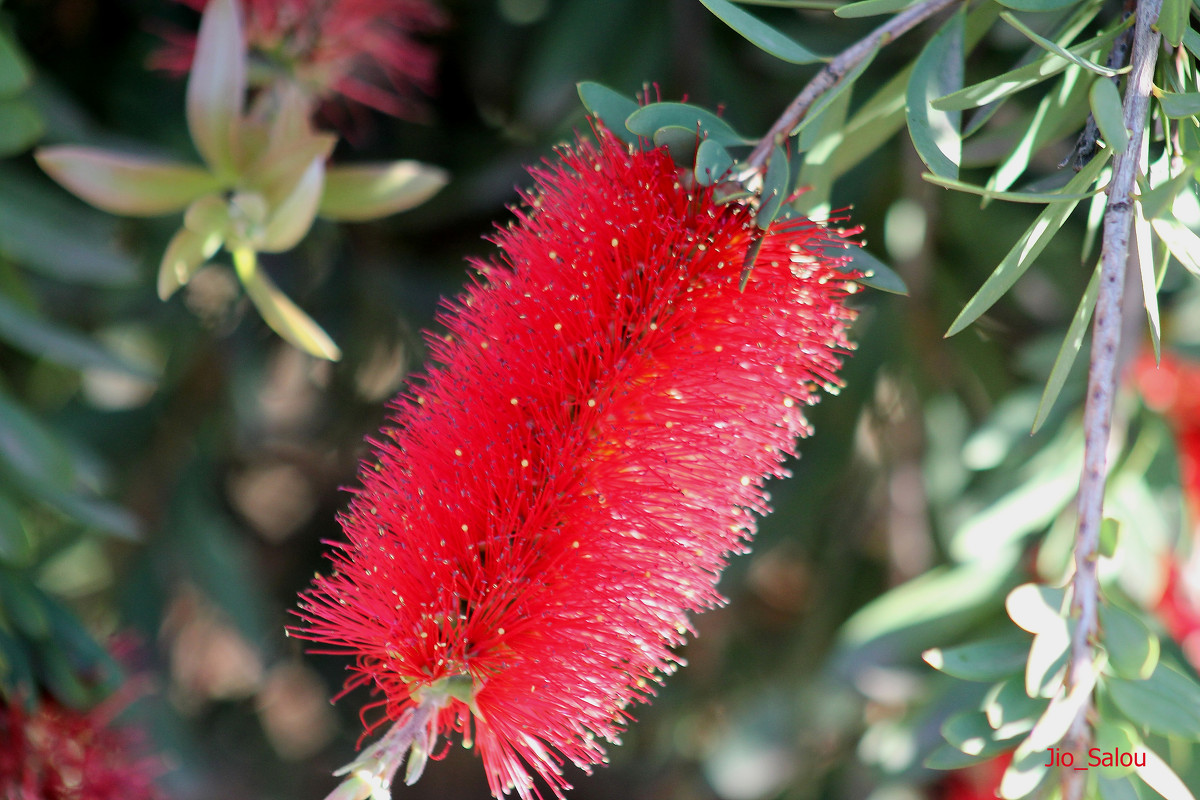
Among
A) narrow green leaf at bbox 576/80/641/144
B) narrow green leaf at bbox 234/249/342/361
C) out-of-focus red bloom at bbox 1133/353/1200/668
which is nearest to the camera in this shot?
narrow green leaf at bbox 576/80/641/144

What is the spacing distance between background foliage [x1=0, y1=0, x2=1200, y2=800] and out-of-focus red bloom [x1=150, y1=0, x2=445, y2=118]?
0.12 metres

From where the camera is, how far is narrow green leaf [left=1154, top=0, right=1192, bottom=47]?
385mm

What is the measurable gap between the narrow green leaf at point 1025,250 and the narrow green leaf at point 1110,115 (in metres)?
0.03

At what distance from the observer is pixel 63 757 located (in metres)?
0.66

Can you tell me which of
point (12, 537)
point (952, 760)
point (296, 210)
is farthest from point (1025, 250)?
point (12, 537)

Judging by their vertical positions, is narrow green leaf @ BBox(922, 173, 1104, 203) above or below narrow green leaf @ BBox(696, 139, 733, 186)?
above

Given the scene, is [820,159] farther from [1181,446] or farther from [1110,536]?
[1181,446]

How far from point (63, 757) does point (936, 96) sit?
2.29 feet

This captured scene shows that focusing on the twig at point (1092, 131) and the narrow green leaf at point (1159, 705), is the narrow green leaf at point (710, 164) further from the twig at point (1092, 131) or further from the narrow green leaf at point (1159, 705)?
the narrow green leaf at point (1159, 705)

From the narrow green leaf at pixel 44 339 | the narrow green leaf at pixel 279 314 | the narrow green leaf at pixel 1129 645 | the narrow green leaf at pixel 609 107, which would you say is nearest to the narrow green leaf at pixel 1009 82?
the narrow green leaf at pixel 609 107

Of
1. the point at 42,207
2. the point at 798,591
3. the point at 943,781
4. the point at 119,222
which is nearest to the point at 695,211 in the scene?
the point at 42,207

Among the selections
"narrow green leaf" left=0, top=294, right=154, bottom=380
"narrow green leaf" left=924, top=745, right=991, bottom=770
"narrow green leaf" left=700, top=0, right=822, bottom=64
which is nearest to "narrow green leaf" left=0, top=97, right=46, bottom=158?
"narrow green leaf" left=0, top=294, right=154, bottom=380

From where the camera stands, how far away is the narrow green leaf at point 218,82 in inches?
22.2

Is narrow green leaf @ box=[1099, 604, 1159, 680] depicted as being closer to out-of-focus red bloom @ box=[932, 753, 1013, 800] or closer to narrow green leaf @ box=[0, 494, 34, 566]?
out-of-focus red bloom @ box=[932, 753, 1013, 800]
